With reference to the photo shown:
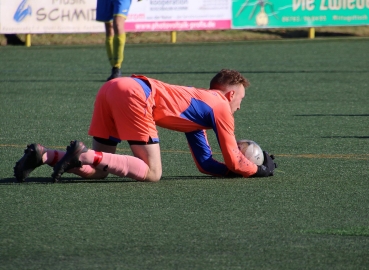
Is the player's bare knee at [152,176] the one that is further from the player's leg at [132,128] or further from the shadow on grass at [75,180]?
the shadow on grass at [75,180]

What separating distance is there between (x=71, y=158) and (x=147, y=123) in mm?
624

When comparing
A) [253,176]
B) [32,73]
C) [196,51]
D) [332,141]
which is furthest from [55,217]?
[196,51]

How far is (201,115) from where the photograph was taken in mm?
5945

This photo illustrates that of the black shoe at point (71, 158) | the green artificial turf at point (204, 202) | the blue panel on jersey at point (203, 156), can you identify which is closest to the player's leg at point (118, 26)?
the green artificial turf at point (204, 202)

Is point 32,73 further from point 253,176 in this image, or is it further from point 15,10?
point 253,176

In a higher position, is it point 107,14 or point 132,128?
point 107,14

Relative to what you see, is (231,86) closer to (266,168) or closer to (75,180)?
(266,168)

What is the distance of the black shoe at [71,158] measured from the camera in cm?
551

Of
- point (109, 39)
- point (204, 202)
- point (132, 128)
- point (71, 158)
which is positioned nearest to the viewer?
point (204, 202)

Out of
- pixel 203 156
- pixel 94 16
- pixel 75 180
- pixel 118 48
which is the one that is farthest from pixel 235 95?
pixel 94 16

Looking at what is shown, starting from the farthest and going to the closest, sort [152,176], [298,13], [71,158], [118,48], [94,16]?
[298,13]
[94,16]
[118,48]
[152,176]
[71,158]

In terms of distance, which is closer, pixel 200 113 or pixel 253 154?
pixel 200 113

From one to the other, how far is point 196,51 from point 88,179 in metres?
13.7

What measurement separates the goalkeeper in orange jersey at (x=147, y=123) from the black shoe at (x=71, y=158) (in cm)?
10
